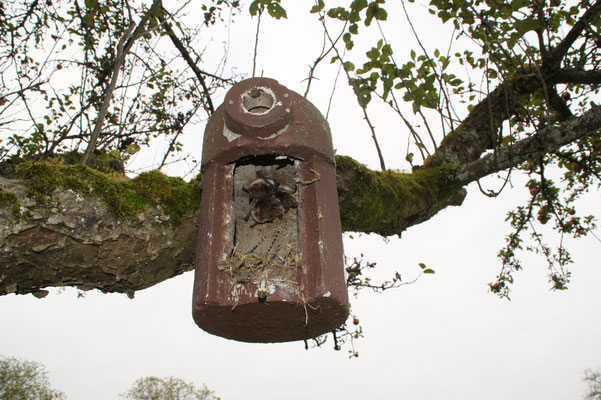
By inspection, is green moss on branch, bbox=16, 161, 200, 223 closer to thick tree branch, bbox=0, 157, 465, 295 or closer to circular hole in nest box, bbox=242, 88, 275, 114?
thick tree branch, bbox=0, 157, 465, 295

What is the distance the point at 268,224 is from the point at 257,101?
715 millimetres

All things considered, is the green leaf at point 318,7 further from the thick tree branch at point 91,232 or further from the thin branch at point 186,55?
A: the thin branch at point 186,55

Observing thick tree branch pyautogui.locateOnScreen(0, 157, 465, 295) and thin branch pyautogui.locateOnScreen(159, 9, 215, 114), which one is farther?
thin branch pyautogui.locateOnScreen(159, 9, 215, 114)

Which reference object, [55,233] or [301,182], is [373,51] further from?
[55,233]

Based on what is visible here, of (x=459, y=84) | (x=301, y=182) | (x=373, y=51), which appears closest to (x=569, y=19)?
(x=459, y=84)

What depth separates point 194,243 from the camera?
238 cm

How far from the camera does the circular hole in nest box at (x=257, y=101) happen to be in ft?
8.11

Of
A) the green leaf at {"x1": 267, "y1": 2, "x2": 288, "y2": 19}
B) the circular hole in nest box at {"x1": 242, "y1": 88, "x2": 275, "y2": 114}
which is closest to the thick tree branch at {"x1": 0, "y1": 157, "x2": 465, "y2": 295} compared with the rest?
the circular hole in nest box at {"x1": 242, "y1": 88, "x2": 275, "y2": 114}

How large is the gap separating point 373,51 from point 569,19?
1751 mm

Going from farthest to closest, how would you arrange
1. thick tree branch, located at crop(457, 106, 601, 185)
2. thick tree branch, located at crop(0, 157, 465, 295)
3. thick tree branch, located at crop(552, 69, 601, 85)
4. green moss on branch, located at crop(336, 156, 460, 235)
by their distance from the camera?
1. thick tree branch, located at crop(552, 69, 601, 85)
2. thick tree branch, located at crop(457, 106, 601, 185)
3. green moss on branch, located at crop(336, 156, 460, 235)
4. thick tree branch, located at crop(0, 157, 465, 295)

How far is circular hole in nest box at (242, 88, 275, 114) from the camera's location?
8.11 ft

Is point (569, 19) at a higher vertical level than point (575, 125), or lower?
higher

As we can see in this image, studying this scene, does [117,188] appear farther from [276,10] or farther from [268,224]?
[276,10]

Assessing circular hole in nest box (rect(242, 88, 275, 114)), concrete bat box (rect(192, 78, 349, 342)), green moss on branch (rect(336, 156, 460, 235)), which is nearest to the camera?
concrete bat box (rect(192, 78, 349, 342))
